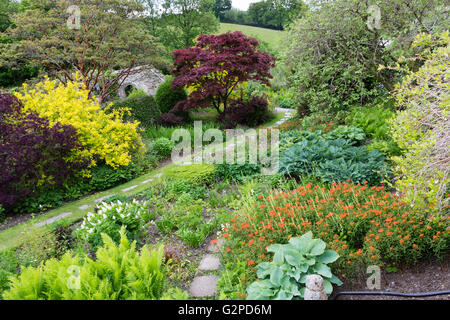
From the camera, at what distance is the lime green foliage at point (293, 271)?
2.54 m

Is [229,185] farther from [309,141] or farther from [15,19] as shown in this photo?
[15,19]

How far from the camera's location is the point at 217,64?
1016cm

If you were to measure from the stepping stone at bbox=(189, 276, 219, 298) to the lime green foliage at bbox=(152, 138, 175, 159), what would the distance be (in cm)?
543

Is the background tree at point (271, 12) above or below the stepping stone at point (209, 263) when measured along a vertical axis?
above

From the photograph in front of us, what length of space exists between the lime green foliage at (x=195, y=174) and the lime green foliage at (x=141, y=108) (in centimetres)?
501

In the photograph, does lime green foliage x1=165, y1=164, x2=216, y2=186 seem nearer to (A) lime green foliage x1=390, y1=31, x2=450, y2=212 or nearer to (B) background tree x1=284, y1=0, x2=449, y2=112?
(A) lime green foliage x1=390, y1=31, x2=450, y2=212

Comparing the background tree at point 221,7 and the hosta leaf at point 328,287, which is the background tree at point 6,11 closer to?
the background tree at point 221,7

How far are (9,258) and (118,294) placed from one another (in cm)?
196

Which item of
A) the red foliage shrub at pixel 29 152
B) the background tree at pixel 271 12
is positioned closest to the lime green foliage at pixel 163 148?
the red foliage shrub at pixel 29 152

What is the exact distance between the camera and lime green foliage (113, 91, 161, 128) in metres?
10.5

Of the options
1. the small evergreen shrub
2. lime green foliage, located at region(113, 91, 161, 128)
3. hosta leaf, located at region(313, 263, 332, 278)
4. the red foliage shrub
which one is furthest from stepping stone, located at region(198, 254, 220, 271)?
→ lime green foliage, located at region(113, 91, 161, 128)
